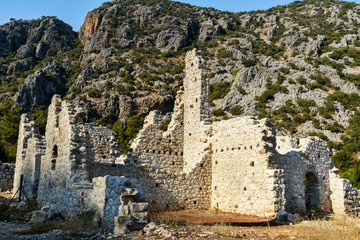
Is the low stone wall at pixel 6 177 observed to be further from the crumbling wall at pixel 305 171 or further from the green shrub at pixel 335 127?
the green shrub at pixel 335 127

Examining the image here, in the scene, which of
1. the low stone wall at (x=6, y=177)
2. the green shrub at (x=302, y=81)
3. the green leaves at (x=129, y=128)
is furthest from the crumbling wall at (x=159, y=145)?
the green shrub at (x=302, y=81)

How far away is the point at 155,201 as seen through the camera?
1362cm

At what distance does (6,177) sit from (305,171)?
18.4m

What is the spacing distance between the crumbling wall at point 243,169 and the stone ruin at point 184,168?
4cm

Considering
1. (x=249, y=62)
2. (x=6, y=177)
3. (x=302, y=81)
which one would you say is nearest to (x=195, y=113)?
(x=6, y=177)

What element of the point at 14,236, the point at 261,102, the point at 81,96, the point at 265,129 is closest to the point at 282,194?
the point at 265,129

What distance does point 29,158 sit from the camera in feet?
55.4

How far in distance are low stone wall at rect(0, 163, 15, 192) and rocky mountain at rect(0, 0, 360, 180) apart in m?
37.4

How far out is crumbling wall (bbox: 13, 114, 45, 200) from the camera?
1538 cm

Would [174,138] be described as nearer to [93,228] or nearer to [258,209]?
[258,209]

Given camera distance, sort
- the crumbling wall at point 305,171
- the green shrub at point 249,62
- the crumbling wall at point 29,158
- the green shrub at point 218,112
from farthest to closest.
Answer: the green shrub at point 249,62, the green shrub at point 218,112, the crumbling wall at point 29,158, the crumbling wall at point 305,171

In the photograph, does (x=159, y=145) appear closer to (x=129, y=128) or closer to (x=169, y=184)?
(x=169, y=184)

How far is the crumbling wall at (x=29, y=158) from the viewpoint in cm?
1538

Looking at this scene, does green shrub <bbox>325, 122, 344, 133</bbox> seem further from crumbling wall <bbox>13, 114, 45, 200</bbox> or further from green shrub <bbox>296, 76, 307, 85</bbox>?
crumbling wall <bbox>13, 114, 45, 200</bbox>
